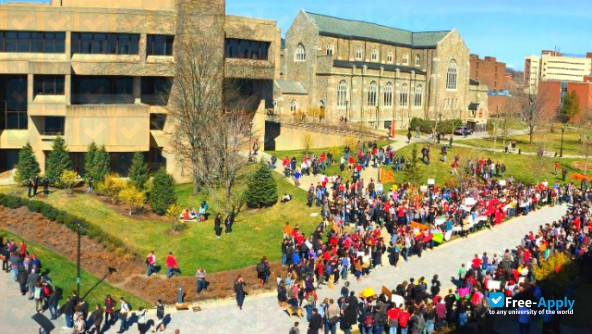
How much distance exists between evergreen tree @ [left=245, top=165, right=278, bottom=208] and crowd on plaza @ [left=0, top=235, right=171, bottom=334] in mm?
15173

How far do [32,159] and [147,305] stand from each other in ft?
72.0

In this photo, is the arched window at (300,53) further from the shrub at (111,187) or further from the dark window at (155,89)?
the shrub at (111,187)

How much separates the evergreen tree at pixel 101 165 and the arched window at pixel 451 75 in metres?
62.2

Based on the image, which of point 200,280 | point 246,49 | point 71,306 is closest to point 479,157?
point 246,49

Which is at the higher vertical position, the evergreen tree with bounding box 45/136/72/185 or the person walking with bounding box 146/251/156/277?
the evergreen tree with bounding box 45/136/72/185

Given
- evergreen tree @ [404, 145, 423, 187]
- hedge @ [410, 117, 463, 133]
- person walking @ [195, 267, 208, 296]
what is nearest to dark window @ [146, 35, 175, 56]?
evergreen tree @ [404, 145, 423, 187]

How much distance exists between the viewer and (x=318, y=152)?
55.7 m

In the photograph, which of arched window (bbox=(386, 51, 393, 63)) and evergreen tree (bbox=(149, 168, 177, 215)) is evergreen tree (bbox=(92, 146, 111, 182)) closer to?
evergreen tree (bbox=(149, 168, 177, 215))

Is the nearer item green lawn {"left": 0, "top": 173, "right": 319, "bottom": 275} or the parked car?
green lawn {"left": 0, "top": 173, "right": 319, "bottom": 275}

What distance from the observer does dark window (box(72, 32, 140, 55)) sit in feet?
157

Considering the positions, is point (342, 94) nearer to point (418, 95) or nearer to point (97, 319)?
point (418, 95)

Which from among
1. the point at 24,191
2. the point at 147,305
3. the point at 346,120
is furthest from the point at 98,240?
the point at 346,120

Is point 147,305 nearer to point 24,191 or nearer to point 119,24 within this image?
point 24,191

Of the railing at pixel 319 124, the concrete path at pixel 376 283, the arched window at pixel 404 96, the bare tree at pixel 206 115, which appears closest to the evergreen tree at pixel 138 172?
the bare tree at pixel 206 115
